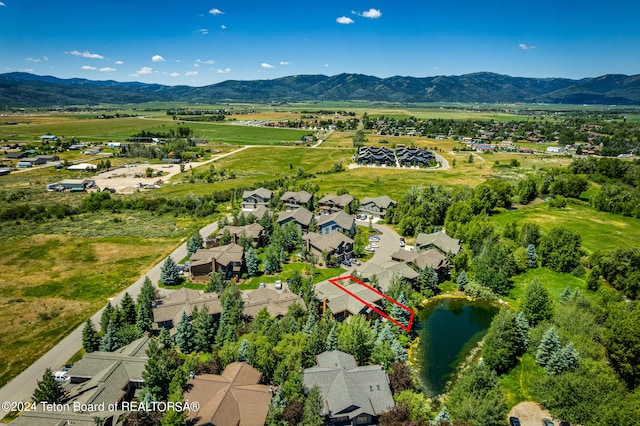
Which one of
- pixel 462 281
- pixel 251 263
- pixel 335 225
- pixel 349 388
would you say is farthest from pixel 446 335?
pixel 335 225

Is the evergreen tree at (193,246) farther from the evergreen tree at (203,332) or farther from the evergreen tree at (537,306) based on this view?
the evergreen tree at (537,306)

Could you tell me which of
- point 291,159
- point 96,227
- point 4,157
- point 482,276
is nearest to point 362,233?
point 482,276

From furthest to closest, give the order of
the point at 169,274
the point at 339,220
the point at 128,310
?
1. the point at 339,220
2. the point at 169,274
3. the point at 128,310

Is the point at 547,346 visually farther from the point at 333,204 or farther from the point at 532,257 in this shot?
the point at 333,204

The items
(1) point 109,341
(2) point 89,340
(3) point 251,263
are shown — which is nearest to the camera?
(1) point 109,341

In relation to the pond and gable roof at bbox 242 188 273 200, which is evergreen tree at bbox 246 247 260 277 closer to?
the pond

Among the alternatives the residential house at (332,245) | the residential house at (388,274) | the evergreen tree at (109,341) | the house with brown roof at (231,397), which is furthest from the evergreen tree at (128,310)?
the residential house at (388,274)
